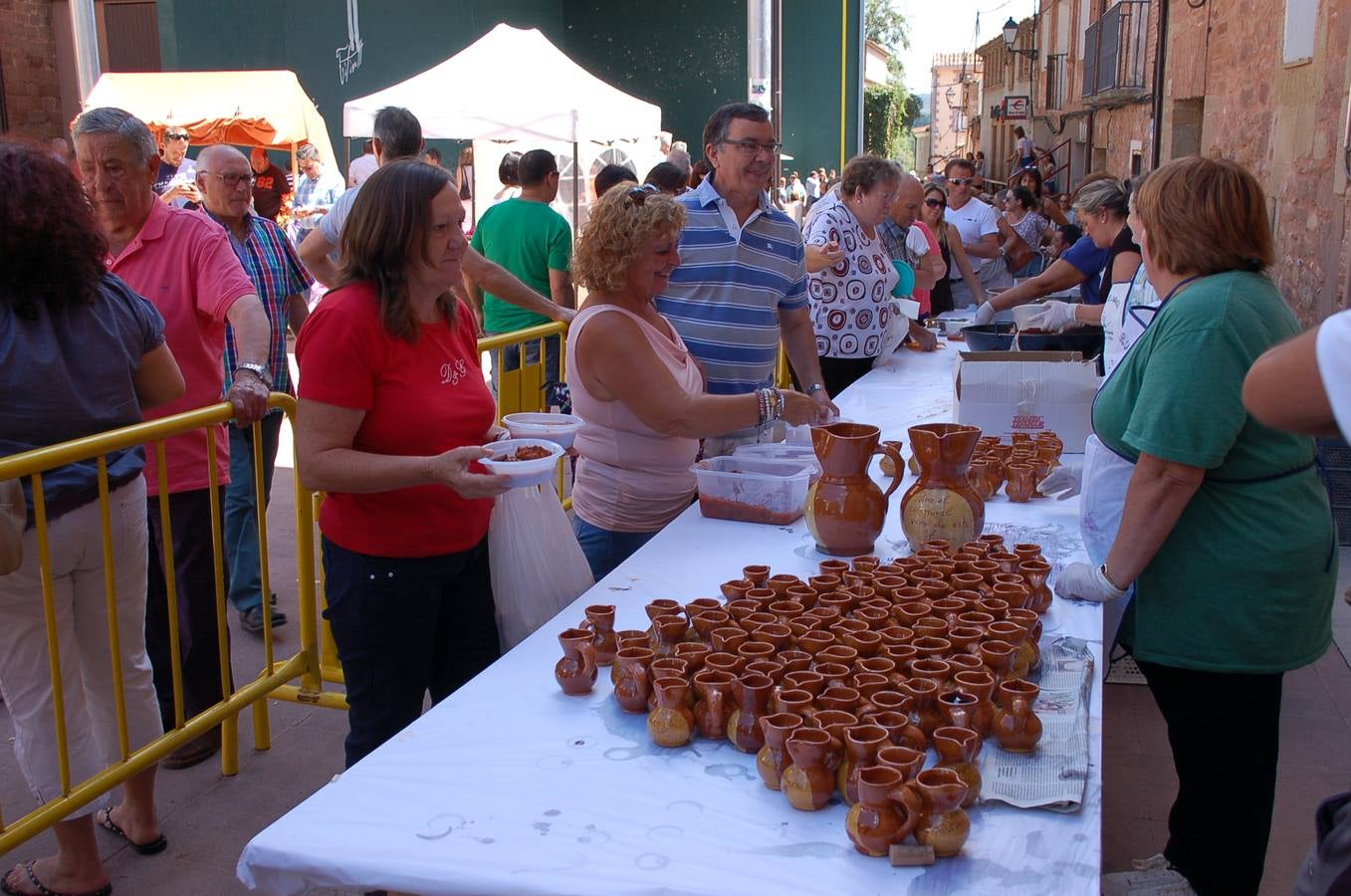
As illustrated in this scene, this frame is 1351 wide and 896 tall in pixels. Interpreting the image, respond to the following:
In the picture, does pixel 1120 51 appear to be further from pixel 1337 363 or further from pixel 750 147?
pixel 1337 363

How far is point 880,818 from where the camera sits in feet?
4.60

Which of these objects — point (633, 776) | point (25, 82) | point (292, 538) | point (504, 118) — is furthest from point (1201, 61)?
point (25, 82)

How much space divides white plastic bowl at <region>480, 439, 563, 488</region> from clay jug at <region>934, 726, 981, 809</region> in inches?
37.5

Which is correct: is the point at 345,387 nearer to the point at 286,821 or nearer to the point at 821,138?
the point at 286,821

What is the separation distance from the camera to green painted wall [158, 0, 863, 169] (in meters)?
16.0

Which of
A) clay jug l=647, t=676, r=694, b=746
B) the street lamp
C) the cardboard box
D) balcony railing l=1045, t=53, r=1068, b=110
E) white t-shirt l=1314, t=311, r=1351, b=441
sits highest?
the street lamp

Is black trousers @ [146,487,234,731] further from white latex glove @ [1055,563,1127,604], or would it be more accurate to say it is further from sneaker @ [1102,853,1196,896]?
sneaker @ [1102,853,1196,896]

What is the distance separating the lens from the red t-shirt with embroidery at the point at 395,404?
6.97ft

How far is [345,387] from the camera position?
6.95 ft

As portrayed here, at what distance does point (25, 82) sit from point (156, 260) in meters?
16.9

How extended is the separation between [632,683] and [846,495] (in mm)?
886

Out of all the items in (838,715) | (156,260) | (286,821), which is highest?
(156,260)

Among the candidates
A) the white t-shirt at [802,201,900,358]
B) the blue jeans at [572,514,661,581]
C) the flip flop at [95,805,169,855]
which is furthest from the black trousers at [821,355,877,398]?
the flip flop at [95,805,169,855]

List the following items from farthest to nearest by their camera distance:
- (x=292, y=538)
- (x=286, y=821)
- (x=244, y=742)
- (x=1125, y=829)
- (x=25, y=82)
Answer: (x=25, y=82) < (x=292, y=538) < (x=244, y=742) < (x=1125, y=829) < (x=286, y=821)
